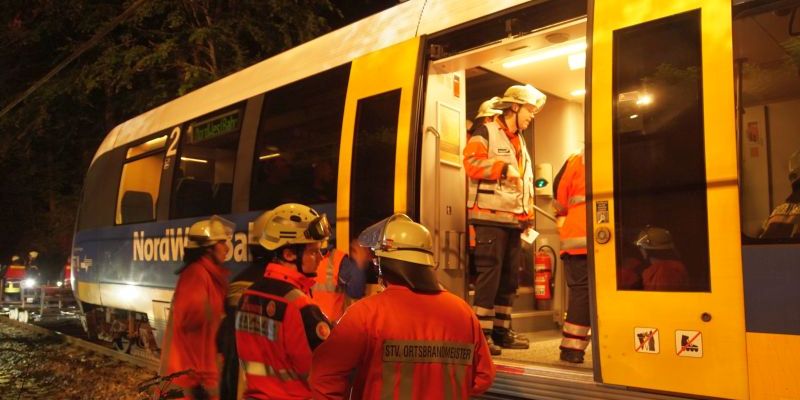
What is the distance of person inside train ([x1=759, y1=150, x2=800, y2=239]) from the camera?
2.96m

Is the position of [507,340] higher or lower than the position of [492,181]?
lower

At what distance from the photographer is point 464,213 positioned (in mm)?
5289

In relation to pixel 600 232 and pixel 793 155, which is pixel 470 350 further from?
pixel 793 155

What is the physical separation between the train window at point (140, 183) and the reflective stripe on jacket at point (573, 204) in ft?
15.2

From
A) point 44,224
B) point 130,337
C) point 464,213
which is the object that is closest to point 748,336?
point 464,213

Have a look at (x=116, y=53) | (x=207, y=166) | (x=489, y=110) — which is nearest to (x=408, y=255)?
(x=489, y=110)

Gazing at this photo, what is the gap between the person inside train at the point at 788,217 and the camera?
2957mm

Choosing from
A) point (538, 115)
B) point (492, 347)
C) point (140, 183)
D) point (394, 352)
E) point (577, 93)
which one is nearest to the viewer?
point (394, 352)

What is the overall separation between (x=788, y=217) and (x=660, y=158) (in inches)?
24.5

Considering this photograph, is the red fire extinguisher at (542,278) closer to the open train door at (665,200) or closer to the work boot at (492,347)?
the work boot at (492,347)

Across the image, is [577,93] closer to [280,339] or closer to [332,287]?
[332,287]

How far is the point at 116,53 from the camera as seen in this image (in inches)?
571

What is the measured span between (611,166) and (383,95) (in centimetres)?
193

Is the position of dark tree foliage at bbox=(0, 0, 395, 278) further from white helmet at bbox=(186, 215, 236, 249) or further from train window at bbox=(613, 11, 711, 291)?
train window at bbox=(613, 11, 711, 291)
